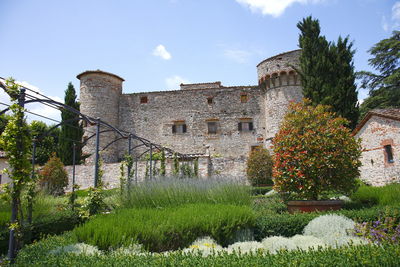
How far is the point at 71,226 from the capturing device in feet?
22.8

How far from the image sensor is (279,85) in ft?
72.0

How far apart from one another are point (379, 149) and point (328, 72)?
5.47 meters

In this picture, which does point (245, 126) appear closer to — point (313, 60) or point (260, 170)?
point (260, 170)

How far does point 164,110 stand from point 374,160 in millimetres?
15827

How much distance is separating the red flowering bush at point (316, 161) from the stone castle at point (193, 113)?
47.6 ft

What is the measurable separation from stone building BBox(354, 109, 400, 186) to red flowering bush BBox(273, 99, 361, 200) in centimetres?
584

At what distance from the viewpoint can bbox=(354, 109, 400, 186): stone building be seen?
1220 cm

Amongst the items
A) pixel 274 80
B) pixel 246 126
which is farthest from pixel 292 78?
pixel 246 126

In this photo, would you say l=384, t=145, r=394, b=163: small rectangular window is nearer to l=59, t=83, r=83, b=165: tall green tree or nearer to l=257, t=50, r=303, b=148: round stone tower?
l=257, t=50, r=303, b=148: round stone tower

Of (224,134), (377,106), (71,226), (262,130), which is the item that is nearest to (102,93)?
(224,134)

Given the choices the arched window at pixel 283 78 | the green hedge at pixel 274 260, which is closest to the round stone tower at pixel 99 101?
the arched window at pixel 283 78

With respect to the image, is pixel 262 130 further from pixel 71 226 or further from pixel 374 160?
pixel 71 226

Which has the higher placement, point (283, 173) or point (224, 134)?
point (224, 134)

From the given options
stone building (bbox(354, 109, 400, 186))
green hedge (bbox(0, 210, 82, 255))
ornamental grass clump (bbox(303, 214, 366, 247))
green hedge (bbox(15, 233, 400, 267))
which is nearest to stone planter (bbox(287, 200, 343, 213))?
ornamental grass clump (bbox(303, 214, 366, 247))
